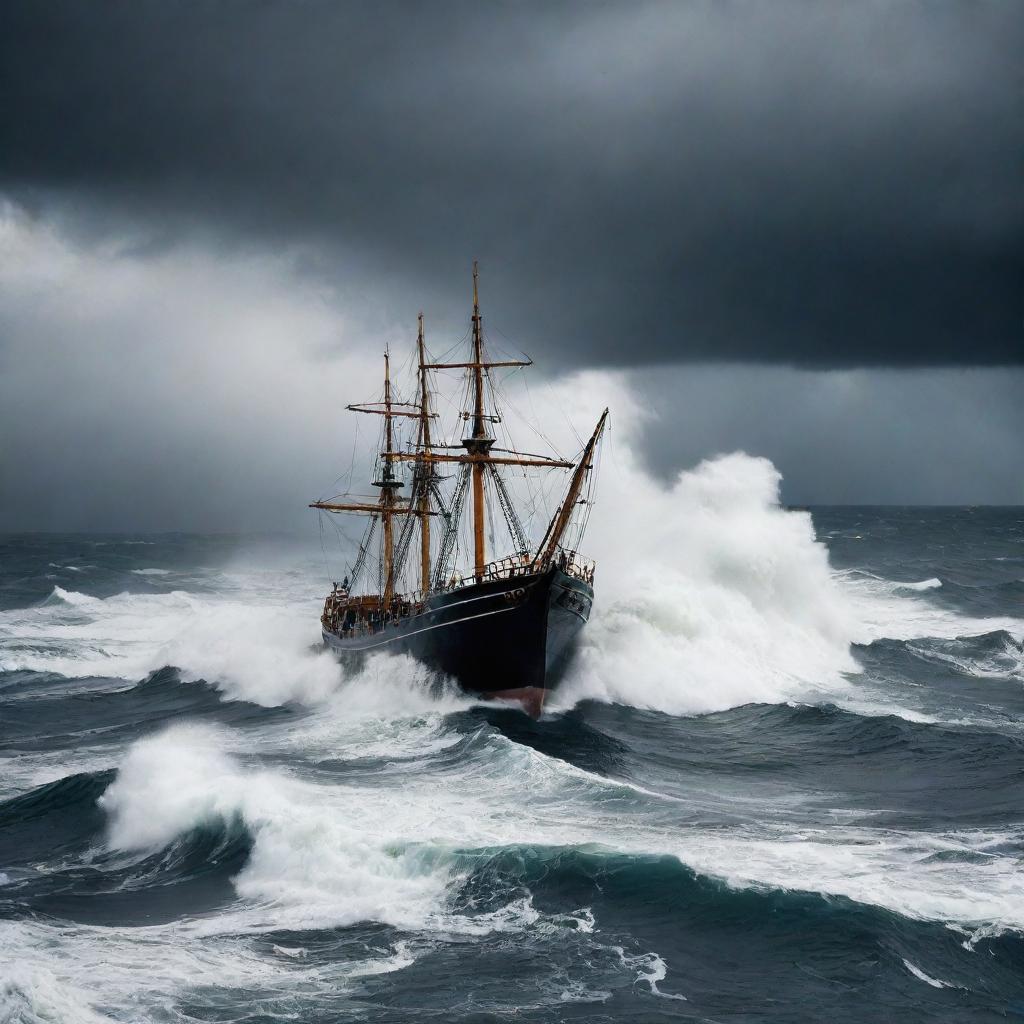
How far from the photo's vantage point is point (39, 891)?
2192 centimetres

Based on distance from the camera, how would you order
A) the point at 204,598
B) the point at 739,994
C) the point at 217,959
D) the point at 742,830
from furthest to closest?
the point at 204,598 → the point at 742,830 → the point at 217,959 → the point at 739,994

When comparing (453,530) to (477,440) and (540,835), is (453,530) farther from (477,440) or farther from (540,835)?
(540,835)

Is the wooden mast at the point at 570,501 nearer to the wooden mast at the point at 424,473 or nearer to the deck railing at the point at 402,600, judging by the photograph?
the deck railing at the point at 402,600

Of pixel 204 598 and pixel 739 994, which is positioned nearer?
pixel 739 994

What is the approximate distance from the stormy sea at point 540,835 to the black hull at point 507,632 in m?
1.27

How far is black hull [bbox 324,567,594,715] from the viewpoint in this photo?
130ft

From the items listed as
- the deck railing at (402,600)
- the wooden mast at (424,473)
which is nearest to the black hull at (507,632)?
the deck railing at (402,600)

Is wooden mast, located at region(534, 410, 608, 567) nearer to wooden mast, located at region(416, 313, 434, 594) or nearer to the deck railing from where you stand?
the deck railing

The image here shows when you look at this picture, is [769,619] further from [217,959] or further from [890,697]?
[217,959]

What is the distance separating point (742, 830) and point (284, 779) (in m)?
12.7

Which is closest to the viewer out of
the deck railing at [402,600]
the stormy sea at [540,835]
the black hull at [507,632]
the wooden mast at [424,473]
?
the stormy sea at [540,835]

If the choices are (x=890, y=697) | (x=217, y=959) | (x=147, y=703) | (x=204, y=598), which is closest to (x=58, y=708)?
(x=147, y=703)

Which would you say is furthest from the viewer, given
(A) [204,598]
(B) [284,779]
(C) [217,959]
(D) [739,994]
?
(A) [204,598]

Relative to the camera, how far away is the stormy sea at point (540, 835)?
1702cm
